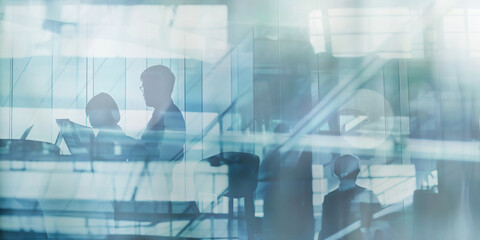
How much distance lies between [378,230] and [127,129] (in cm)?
144

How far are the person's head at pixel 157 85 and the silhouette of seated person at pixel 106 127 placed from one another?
181mm

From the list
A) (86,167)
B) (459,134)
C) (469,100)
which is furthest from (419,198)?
(86,167)

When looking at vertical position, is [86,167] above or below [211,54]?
below

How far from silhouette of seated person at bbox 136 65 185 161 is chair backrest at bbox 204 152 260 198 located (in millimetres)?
199

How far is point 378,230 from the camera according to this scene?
1870 millimetres

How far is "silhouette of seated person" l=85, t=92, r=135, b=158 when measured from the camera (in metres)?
1.82

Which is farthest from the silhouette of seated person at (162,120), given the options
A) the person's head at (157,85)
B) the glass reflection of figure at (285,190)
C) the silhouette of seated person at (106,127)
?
the glass reflection of figure at (285,190)

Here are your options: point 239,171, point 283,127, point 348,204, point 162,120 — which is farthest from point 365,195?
point 162,120

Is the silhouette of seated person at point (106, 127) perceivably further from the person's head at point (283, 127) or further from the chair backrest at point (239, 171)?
the person's head at point (283, 127)

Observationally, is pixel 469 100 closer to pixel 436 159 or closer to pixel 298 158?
pixel 436 159

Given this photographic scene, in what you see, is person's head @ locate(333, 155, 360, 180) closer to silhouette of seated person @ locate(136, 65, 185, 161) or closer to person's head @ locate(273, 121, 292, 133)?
person's head @ locate(273, 121, 292, 133)

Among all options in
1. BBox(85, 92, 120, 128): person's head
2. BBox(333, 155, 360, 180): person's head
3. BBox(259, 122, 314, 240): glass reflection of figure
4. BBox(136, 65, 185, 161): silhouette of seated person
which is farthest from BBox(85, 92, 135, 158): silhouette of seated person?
BBox(333, 155, 360, 180): person's head

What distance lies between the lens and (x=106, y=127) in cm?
182

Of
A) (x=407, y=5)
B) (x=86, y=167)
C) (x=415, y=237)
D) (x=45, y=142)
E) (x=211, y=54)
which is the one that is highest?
(x=407, y=5)
